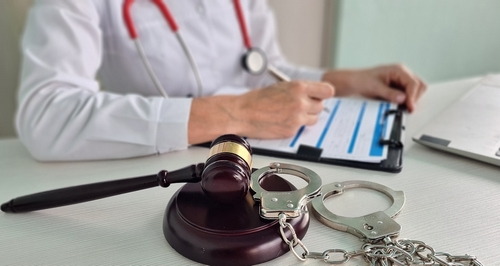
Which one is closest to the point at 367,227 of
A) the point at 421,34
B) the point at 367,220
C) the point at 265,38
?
the point at 367,220

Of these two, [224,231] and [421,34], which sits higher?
[421,34]

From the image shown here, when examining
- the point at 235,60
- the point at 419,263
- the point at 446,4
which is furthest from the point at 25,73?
the point at 446,4

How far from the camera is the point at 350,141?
2.18 feet

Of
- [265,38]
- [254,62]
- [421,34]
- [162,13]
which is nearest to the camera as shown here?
[162,13]

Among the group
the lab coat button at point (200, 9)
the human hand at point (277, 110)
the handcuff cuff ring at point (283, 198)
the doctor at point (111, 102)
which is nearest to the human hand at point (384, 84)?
the doctor at point (111, 102)

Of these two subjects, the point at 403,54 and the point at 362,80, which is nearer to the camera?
the point at 362,80

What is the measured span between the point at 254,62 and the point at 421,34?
42.6 inches

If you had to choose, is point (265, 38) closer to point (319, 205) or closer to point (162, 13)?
point (162, 13)

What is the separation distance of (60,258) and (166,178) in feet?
0.44

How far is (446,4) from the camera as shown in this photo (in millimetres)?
1732

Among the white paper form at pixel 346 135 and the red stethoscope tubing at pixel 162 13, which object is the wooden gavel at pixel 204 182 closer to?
the white paper form at pixel 346 135

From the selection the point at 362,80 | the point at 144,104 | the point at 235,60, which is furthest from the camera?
the point at 235,60

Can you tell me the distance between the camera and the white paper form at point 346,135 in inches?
24.7

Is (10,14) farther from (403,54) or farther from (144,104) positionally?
(403,54)
